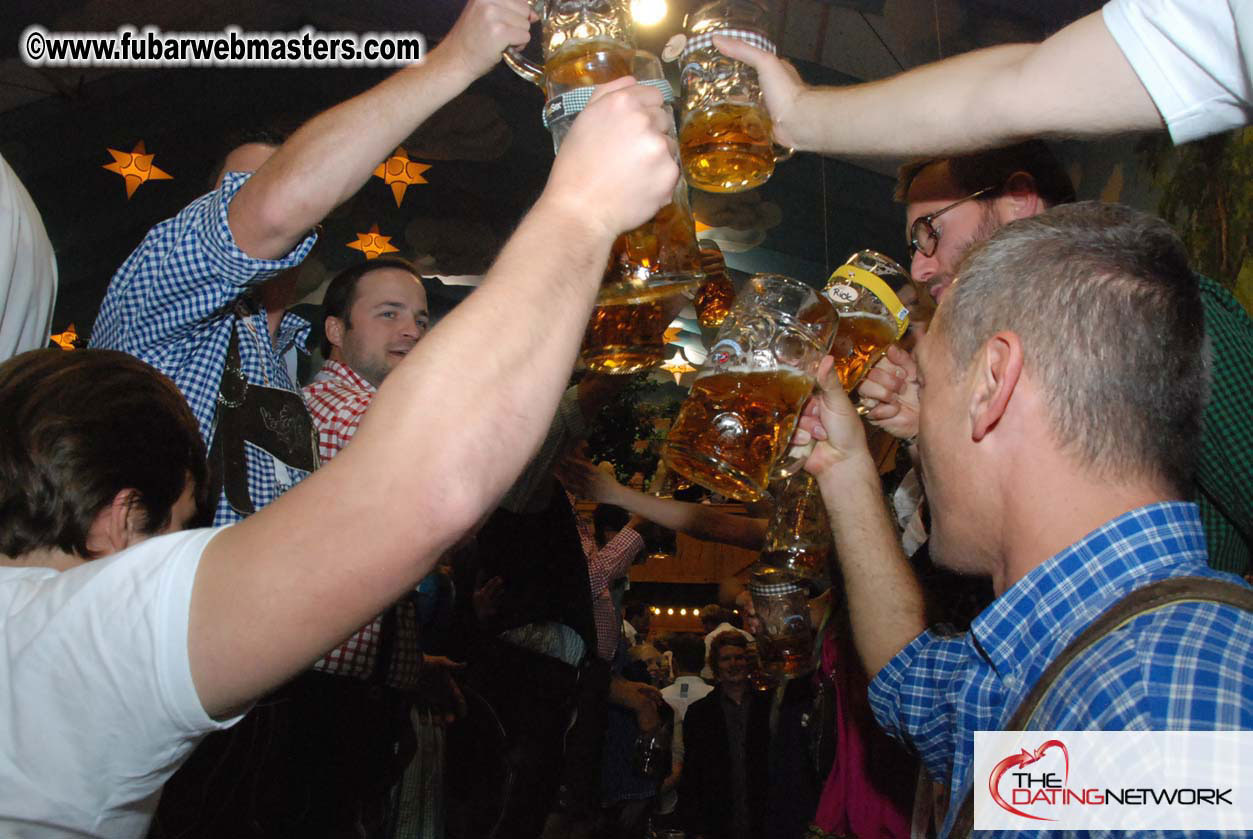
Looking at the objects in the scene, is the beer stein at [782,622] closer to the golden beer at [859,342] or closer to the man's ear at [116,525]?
the golden beer at [859,342]

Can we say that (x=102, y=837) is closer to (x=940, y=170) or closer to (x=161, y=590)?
(x=161, y=590)

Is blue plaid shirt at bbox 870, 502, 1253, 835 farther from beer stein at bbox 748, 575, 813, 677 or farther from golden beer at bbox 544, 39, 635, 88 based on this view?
beer stein at bbox 748, 575, 813, 677

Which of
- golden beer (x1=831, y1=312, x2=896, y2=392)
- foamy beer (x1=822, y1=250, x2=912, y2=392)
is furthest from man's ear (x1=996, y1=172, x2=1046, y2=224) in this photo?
golden beer (x1=831, y1=312, x2=896, y2=392)

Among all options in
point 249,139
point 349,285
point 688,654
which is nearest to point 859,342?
point 249,139

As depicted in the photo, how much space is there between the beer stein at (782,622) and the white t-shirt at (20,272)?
2003 mm

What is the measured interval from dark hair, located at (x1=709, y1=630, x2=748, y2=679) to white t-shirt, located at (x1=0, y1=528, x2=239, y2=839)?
491 cm

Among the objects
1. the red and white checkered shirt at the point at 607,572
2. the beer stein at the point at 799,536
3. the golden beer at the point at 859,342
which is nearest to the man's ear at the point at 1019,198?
the golden beer at the point at 859,342

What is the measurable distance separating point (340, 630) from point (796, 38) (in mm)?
4688

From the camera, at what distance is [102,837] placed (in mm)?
741

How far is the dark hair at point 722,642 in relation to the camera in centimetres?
544

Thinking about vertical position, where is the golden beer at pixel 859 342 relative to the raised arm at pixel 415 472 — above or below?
above

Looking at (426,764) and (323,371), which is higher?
(323,371)

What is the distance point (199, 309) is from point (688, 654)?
8.24 m

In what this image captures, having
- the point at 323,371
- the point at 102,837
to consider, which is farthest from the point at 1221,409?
the point at 323,371
